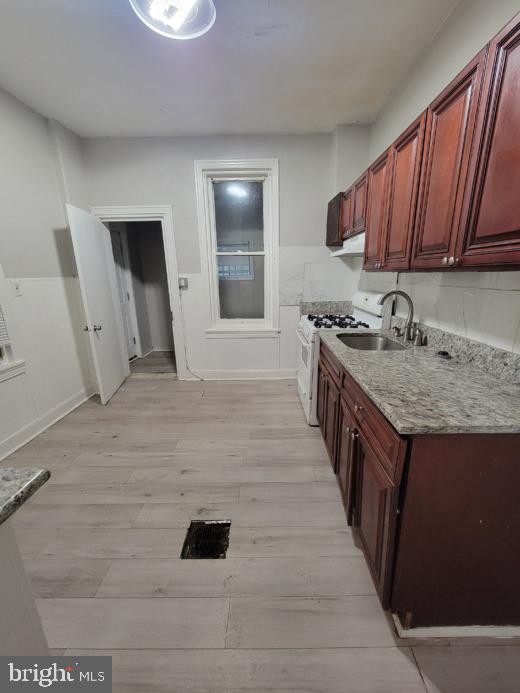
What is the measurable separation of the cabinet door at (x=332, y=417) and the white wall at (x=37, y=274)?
2562mm

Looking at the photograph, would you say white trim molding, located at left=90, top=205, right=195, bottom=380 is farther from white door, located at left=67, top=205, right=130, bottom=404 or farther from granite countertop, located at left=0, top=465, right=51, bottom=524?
granite countertop, located at left=0, top=465, right=51, bottom=524

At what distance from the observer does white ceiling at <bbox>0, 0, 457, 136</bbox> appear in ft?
5.05

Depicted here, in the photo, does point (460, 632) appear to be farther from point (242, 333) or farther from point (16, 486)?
point (242, 333)

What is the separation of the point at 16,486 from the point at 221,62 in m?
2.65

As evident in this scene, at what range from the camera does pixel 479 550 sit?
0.96 meters

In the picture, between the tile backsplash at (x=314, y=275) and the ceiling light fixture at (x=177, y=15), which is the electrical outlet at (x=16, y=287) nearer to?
the ceiling light fixture at (x=177, y=15)

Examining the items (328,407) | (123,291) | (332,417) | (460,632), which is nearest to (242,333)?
(328,407)

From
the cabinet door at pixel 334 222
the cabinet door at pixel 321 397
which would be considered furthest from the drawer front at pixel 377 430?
the cabinet door at pixel 334 222

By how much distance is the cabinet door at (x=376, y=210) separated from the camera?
1730mm

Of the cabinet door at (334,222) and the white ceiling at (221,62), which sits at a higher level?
the white ceiling at (221,62)

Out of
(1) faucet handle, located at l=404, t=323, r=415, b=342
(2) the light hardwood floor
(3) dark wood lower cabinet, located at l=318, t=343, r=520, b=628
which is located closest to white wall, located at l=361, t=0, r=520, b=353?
(1) faucet handle, located at l=404, t=323, r=415, b=342

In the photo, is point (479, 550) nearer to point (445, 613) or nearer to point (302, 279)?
point (445, 613)

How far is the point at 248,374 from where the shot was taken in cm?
355

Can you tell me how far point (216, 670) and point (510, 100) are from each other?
87.6 inches
